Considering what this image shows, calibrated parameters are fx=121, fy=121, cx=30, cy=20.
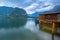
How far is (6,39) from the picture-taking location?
13.1 metres

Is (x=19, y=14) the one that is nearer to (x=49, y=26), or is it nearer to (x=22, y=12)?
(x=22, y=12)

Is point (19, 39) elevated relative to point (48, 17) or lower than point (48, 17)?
lower

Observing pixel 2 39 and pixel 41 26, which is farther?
pixel 41 26

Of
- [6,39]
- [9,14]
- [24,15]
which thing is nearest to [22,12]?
[24,15]

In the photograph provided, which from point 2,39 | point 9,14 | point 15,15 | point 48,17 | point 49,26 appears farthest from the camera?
point 15,15

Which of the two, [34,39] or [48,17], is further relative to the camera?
[48,17]

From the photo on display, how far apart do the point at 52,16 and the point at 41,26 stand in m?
3.15

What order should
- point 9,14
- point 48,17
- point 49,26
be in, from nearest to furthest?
point 49,26
point 48,17
point 9,14

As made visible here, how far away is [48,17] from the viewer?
70.1 feet

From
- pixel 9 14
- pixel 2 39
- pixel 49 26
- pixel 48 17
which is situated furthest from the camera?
pixel 9 14

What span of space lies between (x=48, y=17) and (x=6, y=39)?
10.4 metres

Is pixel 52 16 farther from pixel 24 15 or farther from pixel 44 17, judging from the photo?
pixel 24 15

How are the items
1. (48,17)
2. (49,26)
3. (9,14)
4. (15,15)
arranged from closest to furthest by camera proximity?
(49,26), (48,17), (9,14), (15,15)

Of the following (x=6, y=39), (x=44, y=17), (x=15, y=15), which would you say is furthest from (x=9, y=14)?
(x=6, y=39)
